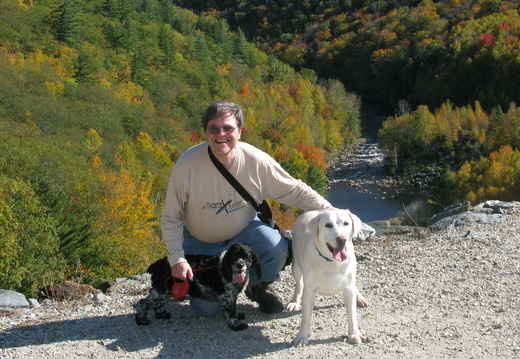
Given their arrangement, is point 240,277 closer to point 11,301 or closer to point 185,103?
point 11,301

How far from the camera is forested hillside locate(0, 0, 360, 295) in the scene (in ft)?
73.9

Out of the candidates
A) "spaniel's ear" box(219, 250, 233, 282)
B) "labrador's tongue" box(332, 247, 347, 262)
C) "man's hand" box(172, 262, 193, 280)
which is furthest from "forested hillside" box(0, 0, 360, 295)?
"labrador's tongue" box(332, 247, 347, 262)

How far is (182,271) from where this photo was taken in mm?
5121

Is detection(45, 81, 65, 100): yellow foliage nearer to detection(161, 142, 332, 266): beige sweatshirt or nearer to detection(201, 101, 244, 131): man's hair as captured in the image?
detection(161, 142, 332, 266): beige sweatshirt

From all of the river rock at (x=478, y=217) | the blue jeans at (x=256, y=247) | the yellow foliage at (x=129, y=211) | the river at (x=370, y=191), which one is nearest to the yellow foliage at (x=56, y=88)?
the yellow foliage at (x=129, y=211)

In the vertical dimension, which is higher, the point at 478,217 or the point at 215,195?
the point at 215,195

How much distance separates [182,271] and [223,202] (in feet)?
2.49

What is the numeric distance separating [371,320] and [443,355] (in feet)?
3.01

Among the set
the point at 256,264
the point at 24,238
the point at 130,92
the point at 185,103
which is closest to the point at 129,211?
the point at 24,238

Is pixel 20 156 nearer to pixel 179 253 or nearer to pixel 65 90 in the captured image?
pixel 179 253

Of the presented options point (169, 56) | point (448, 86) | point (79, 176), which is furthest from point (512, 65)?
point (79, 176)

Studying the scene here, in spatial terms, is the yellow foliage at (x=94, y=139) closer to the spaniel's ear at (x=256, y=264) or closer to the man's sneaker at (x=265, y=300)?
the man's sneaker at (x=265, y=300)

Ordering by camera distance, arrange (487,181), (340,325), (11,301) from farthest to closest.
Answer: (487,181)
(11,301)
(340,325)

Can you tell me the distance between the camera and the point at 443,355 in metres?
4.75
